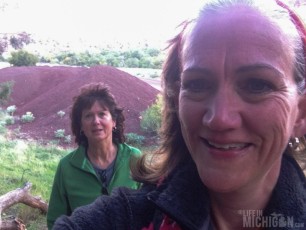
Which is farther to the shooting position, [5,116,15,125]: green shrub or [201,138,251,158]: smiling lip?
[5,116,15,125]: green shrub

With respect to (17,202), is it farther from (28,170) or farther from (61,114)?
(61,114)

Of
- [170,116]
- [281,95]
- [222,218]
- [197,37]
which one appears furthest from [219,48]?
[222,218]

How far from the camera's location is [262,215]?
132cm

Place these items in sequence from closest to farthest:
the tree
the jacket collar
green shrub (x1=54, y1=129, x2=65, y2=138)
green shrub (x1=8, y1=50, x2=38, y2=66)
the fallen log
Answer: the jacket collar → the fallen log → green shrub (x1=54, y1=129, x2=65, y2=138) → green shrub (x1=8, y1=50, x2=38, y2=66) → the tree

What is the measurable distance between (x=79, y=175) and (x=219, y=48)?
209 centimetres

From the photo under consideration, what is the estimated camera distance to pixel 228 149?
1.15m

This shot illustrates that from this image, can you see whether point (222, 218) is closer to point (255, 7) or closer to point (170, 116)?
point (170, 116)

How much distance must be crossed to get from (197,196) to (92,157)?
2123 mm

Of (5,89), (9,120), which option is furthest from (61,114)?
(5,89)

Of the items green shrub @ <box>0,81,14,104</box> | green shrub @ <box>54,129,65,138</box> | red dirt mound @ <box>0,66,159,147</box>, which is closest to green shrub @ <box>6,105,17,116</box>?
red dirt mound @ <box>0,66,159,147</box>

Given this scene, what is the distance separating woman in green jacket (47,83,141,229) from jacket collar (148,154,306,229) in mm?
1579

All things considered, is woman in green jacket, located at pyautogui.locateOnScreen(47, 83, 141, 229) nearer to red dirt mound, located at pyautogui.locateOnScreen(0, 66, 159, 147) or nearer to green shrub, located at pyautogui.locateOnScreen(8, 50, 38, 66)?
red dirt mound, located at pyautogui.locateOnScreen(0, 66, 159, 147)

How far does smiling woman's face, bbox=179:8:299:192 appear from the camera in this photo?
3.71ft

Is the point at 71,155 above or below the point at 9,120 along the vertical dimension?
above
